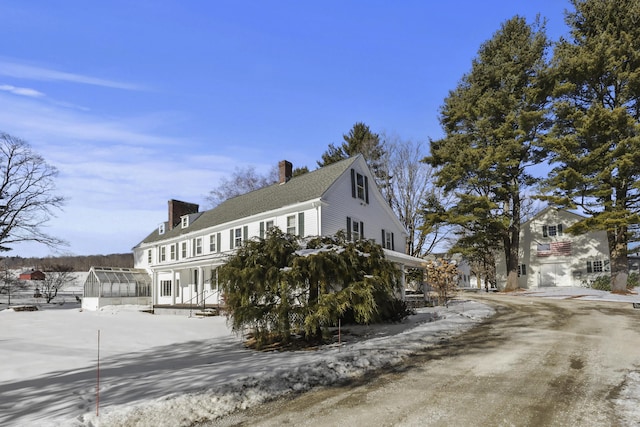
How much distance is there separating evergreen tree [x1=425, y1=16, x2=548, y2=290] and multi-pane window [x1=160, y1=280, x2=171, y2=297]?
2413cm

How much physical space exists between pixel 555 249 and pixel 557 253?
42cm

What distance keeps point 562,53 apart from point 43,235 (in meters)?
45.5

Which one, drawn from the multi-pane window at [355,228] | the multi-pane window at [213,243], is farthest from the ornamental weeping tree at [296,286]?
the multi-pane window at [213,243]

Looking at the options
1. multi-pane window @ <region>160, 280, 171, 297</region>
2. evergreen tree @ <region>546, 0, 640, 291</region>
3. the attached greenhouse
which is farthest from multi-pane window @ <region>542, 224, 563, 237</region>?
the attached greenhouse

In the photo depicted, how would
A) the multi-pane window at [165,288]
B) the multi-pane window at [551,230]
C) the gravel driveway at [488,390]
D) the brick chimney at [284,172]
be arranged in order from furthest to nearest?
1. the multi-pane window at [551,230]
2. the multi-pane window at [165,288]
3. the brick chimney at [284,172]
4. the gravel driveway at [488,390]

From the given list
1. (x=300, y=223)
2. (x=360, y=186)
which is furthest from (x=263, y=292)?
(x=360, y=186)

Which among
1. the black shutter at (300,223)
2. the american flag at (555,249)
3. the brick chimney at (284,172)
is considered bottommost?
the american flag at (555,249)

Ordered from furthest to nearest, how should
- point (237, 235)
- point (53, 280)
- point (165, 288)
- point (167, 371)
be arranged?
point (53, 280) → point (165, 288) → point (237, 235) → point (167, 371)

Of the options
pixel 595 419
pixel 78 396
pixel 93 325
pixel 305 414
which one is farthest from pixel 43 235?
pixel 595 419

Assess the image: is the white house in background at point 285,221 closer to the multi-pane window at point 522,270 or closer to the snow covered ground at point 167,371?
the snow covered ground at point 167,371

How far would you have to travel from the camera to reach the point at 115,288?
1356 inches

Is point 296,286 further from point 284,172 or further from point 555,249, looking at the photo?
point 555,249

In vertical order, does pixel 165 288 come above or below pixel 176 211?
below

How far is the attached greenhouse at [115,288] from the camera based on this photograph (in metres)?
33.3
